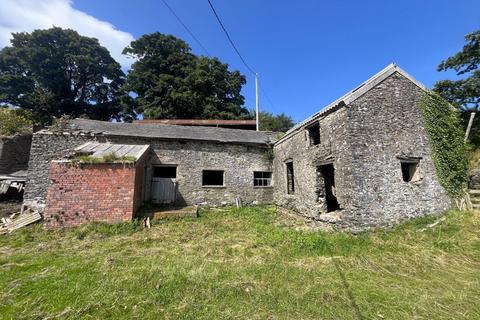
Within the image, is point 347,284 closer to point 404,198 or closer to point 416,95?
point 404,198

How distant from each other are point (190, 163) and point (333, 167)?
291 inches

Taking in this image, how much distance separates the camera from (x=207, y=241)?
693 centimetres

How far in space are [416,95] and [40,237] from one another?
564 inches

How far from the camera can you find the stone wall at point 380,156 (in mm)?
7195

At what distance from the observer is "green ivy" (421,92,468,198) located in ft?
27.0

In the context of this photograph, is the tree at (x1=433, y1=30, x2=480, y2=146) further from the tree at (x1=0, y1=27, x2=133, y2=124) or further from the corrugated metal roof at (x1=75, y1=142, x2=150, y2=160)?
the tree at (x1=0, y1=27, x2=133, y2=124)

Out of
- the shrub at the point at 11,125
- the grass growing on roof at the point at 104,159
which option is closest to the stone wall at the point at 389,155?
the grass growing on roof at the point at 104,159

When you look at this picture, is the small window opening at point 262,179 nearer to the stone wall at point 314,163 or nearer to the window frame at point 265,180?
the window frame at point 265,180

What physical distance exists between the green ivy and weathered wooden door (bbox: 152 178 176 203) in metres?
11.6

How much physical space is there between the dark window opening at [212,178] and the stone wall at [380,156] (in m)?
6.19

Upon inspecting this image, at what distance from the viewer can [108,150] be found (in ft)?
32.2

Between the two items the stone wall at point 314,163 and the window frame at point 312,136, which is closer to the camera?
the stone wall at point 314,163

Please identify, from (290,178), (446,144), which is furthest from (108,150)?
(446,144)

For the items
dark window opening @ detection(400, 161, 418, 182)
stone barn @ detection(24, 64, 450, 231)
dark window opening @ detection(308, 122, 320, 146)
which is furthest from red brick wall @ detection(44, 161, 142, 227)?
dark window opening @ detection(400, 161, 418, 182)
